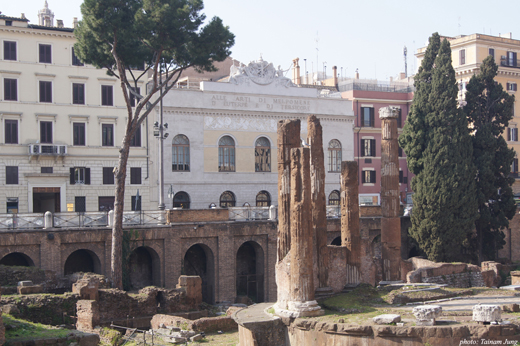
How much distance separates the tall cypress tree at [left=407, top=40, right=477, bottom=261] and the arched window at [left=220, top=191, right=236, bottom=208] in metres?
9.73

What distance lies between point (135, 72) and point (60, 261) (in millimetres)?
13002

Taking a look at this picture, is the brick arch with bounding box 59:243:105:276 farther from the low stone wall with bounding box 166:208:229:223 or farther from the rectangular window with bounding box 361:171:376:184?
the rectangular window with bounding box 361:171:376:184

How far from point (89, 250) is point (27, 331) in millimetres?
9624

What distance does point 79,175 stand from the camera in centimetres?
3198

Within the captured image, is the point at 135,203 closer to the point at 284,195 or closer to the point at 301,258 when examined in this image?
the point at 284,195

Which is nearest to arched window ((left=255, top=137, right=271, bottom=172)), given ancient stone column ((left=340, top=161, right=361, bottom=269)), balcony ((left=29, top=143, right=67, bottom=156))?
balcony ((left=29, top=143, right=67, bottom=156))

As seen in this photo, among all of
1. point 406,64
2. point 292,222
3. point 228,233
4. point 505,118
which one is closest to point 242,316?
point 292,222

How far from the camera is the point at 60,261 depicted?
943 inches

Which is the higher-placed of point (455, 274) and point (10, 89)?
point (10, 89)

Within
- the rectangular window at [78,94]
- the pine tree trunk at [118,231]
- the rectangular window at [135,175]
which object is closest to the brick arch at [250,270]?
the pine tree trunk at [118,231]

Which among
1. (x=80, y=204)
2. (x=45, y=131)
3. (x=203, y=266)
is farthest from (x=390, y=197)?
(x=45, y=131)

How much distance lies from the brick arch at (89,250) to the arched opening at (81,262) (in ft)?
1.62

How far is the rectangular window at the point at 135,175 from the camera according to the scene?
33.0m

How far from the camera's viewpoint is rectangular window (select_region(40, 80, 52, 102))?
1238 inches
